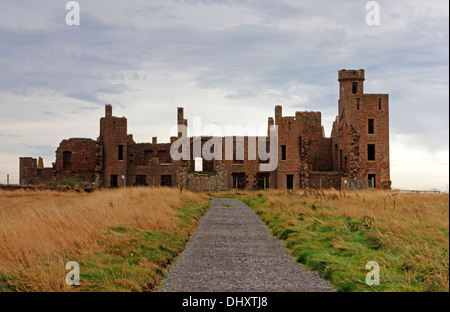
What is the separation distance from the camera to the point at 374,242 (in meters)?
10.3

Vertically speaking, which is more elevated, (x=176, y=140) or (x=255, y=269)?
(x=176, y=140)

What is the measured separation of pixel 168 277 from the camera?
8.16m

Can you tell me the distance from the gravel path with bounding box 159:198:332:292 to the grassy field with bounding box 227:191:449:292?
434mm

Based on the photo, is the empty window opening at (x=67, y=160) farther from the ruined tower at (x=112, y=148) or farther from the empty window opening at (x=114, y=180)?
the empty window opening at (x=114, y=180)

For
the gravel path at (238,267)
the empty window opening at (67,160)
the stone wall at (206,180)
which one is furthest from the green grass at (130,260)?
the empty window opening at (67,160)

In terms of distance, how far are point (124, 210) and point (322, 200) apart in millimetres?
9984

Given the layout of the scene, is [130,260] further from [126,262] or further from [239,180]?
[239,180]

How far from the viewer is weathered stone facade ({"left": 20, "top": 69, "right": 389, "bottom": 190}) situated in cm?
4175

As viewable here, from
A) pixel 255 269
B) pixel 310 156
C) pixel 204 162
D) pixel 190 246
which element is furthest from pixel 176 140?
pixel 255 269

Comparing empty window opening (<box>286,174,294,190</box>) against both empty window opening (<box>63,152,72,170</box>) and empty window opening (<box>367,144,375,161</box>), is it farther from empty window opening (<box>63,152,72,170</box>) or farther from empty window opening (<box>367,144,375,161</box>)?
empty window opening (<box>63,152,72,170</box>)

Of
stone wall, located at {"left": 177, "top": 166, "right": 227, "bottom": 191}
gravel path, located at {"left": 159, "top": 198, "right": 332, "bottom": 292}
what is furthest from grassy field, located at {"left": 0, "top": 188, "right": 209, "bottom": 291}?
stone wall, located at {"left": 177, "top": 166, "right": 227, "bottom": 191}

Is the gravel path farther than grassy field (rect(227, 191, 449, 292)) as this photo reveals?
A: Yes

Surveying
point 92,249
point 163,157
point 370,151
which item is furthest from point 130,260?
point 163,157
